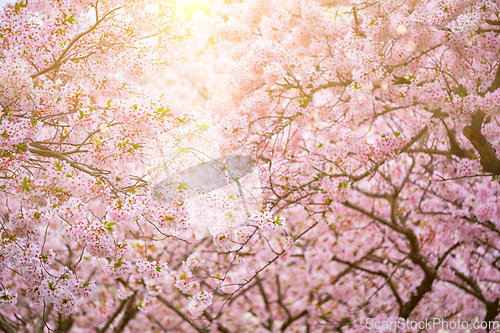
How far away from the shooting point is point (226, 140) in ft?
18.6

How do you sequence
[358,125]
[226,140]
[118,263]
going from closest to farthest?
[118,263], [226,140], [358,125]

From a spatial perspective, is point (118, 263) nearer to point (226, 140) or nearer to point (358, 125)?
point (226, 140)

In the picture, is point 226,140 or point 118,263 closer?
point 118,263

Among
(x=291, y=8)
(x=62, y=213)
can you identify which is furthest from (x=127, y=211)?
(x=291, y=8)

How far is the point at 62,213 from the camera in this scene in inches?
154

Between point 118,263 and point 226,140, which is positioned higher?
point 226,140

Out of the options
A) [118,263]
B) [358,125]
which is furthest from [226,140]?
[358,125]

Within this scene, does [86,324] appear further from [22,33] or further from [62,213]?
[22,33]

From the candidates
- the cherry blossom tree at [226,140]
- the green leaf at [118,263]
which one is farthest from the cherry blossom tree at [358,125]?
the green leaf at [118,263]

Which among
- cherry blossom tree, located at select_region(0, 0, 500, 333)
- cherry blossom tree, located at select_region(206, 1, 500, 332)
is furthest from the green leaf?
cherry blossom tree, located at select_region(206, 1, 500, 332)

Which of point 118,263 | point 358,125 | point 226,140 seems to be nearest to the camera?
point 118,263

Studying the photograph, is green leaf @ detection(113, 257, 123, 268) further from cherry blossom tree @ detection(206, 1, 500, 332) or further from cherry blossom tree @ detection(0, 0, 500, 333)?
cherry blossom tree @ detection(206, 1, 500, 332)

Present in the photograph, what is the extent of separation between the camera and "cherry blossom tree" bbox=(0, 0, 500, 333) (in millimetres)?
4016

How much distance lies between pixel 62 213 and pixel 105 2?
2560 mm
